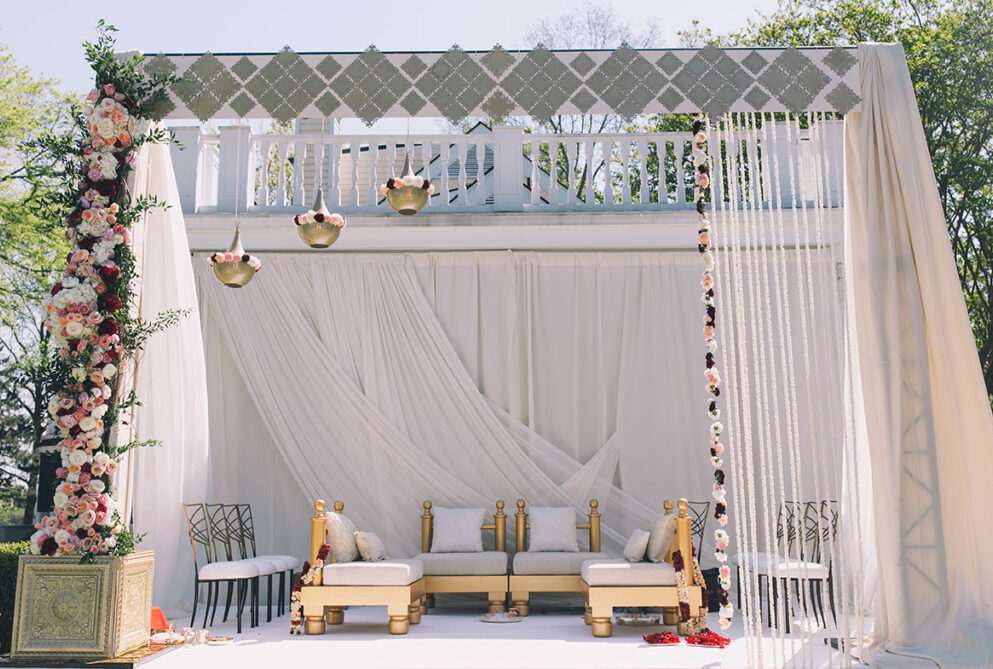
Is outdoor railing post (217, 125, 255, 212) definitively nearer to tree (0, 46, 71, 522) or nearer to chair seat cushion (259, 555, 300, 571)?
chair seat cushion (259, 555, 300, 571)

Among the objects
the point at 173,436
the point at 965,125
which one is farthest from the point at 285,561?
the point at 965,125

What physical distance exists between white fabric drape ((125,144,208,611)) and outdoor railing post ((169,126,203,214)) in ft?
5.03

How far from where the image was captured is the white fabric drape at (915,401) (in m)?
4.25

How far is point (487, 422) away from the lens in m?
8.32

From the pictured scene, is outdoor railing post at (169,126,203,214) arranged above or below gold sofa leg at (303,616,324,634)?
above

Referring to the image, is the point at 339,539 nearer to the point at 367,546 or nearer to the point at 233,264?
the point at 367,546

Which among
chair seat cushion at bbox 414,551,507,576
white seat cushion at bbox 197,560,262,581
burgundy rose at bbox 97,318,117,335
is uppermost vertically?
burgundy rose at bbox 97,318,117,335

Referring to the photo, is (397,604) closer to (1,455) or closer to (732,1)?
(732,1)

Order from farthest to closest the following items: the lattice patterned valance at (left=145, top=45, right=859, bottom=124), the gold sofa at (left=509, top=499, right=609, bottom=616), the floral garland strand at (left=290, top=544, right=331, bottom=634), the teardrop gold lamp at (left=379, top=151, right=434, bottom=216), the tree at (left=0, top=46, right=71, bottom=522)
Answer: the tree at (left=0, top=46, right=71, bottom=522)
the gold sofa at (left=509, top=499, right=609, bottom=616)
the floral garland strand at (left=290, top=544, right=331, bottom=634)
the teardrop gold lamp at (left=379, top=151, right=434, bottom=216)
the lattice patterned valance at (left=145, top=45, right=859, bottom=124)

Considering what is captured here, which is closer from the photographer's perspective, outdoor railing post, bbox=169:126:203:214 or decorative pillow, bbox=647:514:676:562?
decorative pillow, bbox=647:514:676:562

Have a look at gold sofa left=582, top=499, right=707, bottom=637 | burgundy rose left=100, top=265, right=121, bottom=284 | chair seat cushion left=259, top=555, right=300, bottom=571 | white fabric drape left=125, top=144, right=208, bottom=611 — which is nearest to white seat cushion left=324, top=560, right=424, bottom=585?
chair seat cushion left=259, top=555, right=300, bottom=571

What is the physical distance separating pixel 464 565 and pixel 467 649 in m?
1.67

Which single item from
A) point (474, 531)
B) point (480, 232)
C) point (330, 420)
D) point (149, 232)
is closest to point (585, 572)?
point (474, 531)

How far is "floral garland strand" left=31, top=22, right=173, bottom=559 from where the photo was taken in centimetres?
451
